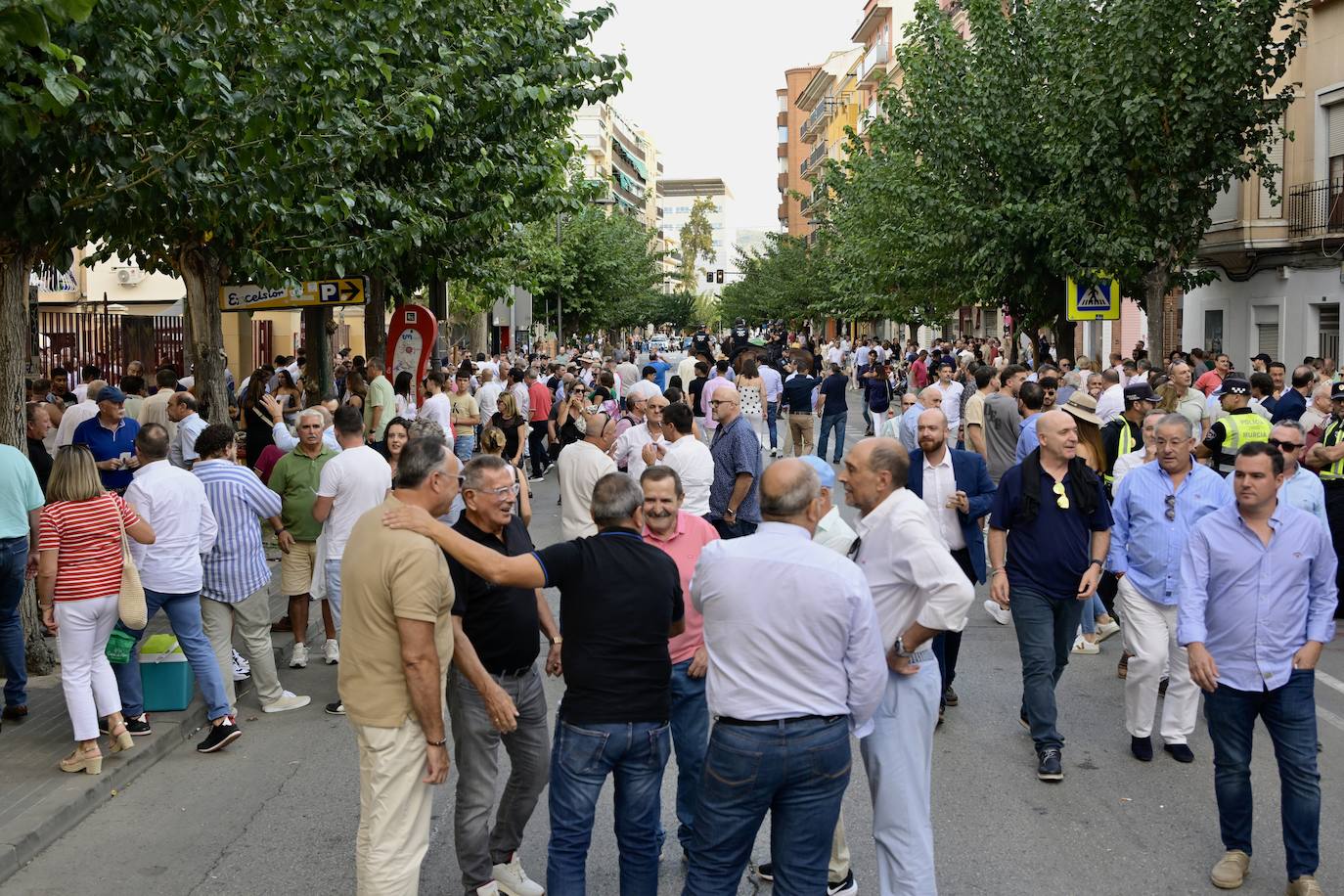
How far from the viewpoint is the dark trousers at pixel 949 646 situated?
7508 millimetres

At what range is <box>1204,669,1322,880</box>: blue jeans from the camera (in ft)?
18.1

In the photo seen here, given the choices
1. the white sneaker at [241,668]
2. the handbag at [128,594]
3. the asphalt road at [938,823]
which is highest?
the handbag at [128,594]

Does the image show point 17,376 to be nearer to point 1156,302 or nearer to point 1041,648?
point 1041,648

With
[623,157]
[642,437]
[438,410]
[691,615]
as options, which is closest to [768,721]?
[691,615]

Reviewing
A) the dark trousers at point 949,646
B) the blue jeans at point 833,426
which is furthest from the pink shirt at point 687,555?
the blue jeans at point 833,426

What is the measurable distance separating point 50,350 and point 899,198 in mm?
18175

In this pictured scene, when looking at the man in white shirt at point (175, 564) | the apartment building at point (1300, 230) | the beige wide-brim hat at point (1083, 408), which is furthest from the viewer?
the apartment building at point (1300, 230)

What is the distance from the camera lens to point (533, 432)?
21.9 m

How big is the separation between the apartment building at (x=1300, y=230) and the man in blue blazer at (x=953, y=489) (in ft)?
64.5

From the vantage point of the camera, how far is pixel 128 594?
24.5 ft

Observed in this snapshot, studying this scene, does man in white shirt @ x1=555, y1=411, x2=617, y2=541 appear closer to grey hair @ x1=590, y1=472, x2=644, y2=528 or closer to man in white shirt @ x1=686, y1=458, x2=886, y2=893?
grey hair @ x1=590, y1=472, x2=644, y2=528

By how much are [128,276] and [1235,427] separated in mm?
28246

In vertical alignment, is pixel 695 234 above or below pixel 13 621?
above

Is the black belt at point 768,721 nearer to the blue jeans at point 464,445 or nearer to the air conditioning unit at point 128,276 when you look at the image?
the blue jeans at point 464,445
